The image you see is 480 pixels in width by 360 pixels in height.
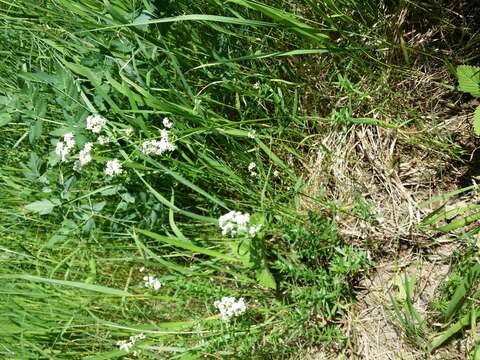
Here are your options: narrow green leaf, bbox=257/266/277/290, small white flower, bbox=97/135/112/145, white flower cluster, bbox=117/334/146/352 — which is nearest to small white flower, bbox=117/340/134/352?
white flower cluster, bbox=117/334/146/352

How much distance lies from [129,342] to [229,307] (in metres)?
0.44

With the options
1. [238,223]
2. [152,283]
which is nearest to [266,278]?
[238,223]

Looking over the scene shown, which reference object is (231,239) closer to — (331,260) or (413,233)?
(331,260)

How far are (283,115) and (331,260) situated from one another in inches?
24.6

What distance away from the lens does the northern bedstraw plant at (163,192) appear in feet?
6.61

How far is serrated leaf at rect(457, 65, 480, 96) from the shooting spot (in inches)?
73.4

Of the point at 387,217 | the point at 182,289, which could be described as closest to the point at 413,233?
the point at 387,217

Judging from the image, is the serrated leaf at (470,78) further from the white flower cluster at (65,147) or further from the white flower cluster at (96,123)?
the white flower cluster at (65,147)

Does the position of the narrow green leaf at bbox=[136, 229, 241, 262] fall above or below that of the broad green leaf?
below

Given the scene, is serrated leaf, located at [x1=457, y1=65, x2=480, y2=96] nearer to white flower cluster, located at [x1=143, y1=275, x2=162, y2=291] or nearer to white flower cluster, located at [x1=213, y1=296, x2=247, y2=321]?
white flower cluster, located at [x1=213, y1=296, x2=247, y2=321]

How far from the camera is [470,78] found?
1.87m

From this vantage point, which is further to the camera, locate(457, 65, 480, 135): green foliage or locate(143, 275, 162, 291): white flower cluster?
locate(143, 275, 162, 291): white flower cluster

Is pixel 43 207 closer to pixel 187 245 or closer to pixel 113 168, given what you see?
pixel 113 168

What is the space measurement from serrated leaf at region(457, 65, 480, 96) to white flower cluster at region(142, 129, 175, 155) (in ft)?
3.53
